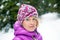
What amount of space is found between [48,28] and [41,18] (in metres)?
0.84

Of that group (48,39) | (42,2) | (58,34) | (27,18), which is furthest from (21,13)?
(42,2)

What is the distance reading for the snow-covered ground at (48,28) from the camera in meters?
8.10

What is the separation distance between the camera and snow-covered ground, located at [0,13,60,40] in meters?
8.10

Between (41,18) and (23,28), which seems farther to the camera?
(41,18)

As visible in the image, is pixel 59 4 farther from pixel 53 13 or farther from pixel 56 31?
pixel 56 31

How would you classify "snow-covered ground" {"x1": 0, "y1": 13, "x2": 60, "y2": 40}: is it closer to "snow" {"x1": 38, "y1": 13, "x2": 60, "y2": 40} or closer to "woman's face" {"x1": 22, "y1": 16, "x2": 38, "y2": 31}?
"snow" {"x1": 38, "y1": 13, "x2": 60, "y2": 40}

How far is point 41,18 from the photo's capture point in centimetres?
955

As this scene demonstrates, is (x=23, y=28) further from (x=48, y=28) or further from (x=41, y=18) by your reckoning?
(x=41, y=18)

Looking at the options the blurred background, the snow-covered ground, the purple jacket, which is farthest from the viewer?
the blurred background

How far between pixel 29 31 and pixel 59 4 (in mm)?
4653

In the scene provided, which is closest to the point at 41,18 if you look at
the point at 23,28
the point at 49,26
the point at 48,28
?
the point at 49,26

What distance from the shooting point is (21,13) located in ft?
16.2

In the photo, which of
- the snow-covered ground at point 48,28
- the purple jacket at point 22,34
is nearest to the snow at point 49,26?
the snow-covered ground at point 48,28

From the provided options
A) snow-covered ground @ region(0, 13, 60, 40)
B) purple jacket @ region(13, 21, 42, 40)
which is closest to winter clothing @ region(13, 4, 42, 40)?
purple jacket @ region(13, 21, 42, 40)
